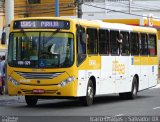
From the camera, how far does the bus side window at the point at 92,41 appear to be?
20.3 metres

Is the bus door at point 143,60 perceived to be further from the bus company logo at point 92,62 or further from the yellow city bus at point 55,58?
the bus company logo at point 92,62

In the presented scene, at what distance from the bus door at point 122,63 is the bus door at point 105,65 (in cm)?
50

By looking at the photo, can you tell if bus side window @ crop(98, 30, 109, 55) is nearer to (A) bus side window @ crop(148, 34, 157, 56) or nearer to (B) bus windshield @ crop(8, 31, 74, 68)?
(B) bus windshield @ crop(8, 31, 74, 68)

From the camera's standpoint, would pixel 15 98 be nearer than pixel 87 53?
No

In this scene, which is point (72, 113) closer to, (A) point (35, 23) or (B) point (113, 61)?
(A) point (35, 23)

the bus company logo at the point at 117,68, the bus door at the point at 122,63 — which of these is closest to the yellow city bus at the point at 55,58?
the bus company logo at the point at 117,68

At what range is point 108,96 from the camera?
2681 cm

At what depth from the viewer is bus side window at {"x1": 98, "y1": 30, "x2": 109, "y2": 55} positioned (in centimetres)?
2133

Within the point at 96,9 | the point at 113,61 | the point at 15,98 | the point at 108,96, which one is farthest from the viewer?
the point at 96,9

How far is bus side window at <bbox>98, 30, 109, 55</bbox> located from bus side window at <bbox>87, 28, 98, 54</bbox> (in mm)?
357

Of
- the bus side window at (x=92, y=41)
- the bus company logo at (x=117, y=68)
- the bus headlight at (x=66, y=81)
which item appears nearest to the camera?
the bus headlight at (x=66, y=81)

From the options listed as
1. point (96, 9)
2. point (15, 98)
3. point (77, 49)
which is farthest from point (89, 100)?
point (96, 9)

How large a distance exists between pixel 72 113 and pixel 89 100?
2982 millimetres

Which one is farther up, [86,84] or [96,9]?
[96,9]
